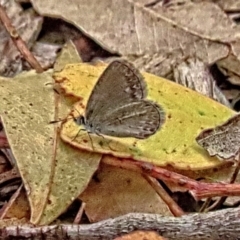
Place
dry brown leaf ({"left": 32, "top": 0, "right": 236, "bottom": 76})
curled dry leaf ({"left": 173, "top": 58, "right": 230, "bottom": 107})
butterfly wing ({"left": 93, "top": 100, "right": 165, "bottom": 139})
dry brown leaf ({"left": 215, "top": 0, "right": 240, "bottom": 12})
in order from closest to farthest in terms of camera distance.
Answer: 1. butterfly wing ({"left": 93, "top": 100, "right": 165, "bottom": 139})
2. curled dry leaf ({"left": 173, "top": 58, "right": 230, "bottom": 107})
3. dry brown leaf ({"left": 32, "top": 0, "right": 236, "bottom": 76})
4. dry brown leaf ({"left": 215, "top": 0, "right": 240, "bottom": 12})

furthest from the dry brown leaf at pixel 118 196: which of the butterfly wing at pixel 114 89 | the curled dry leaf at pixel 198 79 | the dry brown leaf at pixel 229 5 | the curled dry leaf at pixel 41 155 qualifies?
the dry brown leaf at pixel 229 5

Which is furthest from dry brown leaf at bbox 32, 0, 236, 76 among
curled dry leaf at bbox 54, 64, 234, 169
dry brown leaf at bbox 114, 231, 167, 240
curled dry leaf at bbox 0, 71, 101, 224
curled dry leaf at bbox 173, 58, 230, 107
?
dry brown leaf at bbox 114, 231, 167, 240

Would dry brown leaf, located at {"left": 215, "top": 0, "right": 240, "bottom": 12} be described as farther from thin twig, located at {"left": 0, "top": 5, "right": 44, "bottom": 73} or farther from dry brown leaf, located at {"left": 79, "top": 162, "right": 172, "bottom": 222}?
dry brown leaf, located at {"left": 79, "top": 162, "right": 172, "bottom": 222}

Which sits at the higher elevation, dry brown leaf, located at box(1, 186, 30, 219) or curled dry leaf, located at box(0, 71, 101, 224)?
curled dry leaf, located at box(0, 71, 101, 224)

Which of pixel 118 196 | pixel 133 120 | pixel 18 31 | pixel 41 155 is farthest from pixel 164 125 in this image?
pixel 18 31

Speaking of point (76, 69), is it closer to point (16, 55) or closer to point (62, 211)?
point (16, 55)

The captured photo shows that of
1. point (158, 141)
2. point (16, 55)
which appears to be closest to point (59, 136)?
point (158, 141)
